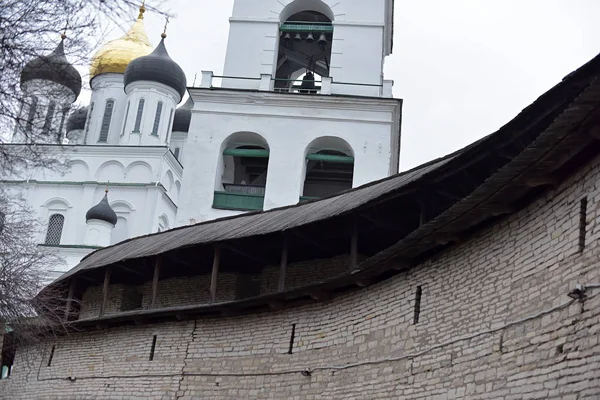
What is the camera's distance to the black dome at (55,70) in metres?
7.12

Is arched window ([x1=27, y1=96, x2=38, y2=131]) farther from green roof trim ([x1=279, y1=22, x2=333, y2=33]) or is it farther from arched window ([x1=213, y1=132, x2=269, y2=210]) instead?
green roof trim ([x1=279, y1=22, x2=333, y2=33])

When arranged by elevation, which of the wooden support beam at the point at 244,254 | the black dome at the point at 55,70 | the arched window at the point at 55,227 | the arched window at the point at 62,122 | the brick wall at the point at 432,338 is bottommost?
the brick wall at the point at 432,338

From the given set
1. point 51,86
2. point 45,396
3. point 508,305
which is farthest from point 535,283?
point 45,396

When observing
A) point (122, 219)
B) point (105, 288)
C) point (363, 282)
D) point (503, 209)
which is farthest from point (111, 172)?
point (503, 209)

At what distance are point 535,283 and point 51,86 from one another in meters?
4.12

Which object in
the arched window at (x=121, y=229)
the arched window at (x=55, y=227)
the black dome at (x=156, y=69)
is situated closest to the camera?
the arched window at (x=121, y=229)

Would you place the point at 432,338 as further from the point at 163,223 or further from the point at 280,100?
the point at 163,223

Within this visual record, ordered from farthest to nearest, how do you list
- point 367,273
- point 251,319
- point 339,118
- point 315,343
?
1. point 339,118
2. point 251,319
3. point 315,343
4. point 367,273

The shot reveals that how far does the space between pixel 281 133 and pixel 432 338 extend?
14.0 metres

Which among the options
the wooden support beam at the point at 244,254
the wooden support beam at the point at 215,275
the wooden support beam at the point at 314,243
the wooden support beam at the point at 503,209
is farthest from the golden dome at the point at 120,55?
the wooden support beam at the point at 503,209

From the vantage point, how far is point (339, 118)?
22578mm

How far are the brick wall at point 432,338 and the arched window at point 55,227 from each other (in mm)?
17983

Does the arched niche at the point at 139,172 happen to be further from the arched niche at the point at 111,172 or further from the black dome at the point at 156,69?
the black dome at the point at 156,69

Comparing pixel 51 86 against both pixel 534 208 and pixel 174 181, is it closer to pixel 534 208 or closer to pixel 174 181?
pixel 534 208
